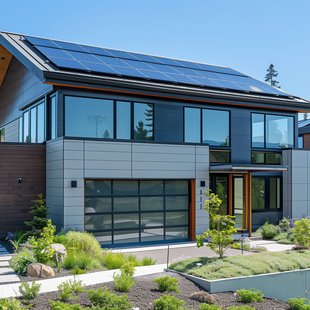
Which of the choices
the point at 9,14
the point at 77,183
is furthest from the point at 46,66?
the point at 77,183

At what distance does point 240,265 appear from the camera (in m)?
11.1

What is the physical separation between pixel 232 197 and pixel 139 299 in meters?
10.8

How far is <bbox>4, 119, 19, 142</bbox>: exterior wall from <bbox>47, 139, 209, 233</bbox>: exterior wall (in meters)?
6.77

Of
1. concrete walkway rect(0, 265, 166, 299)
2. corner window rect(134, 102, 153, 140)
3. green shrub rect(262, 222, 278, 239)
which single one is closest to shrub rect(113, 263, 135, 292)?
concrete walkway rect(0, 265, 166, 299)

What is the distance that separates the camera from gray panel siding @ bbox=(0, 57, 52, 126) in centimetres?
1831

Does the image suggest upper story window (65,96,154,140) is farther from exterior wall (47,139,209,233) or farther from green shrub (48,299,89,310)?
green shrub (48,299,89,310)

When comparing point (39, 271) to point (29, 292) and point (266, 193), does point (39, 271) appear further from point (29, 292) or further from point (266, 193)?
point (266, 193)

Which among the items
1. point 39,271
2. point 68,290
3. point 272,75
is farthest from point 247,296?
point 272,75

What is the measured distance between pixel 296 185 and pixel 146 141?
8.10 metres

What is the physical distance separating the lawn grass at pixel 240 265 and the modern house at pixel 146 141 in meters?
4.87

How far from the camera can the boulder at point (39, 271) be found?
1010 cm

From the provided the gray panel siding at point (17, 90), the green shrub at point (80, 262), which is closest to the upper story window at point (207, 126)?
the gray panel siding at point (17, 90)

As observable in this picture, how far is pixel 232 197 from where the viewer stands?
18969 mm

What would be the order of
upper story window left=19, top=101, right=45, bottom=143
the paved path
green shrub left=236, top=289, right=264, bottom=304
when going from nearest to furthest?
green shrub left=236, top=289, right=264, bottom=304, the paved path, upper story window left=19, top=101, right=45, bottom=143
